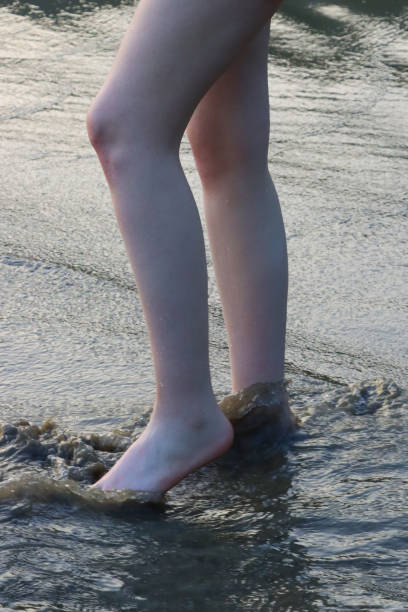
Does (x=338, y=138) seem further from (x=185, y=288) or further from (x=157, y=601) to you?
(x=157, y=601)

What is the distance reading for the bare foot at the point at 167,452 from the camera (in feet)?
4.78

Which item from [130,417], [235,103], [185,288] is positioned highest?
[235,103]

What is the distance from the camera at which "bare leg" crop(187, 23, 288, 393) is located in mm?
1648

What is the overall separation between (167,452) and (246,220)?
424mm

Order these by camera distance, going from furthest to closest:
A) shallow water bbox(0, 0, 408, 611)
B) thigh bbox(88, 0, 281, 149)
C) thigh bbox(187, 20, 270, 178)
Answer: thigh bbox(187, 20, 270, 178), thigh bbox(88, 0, 281, 149), shallow water bbox(0, 0, 408, 611)

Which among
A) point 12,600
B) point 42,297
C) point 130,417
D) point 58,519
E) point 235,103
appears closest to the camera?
point 12,600

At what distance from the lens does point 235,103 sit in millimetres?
Answer: 1639

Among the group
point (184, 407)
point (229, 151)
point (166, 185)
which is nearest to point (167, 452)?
point (184, 407)

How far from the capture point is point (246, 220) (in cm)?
167

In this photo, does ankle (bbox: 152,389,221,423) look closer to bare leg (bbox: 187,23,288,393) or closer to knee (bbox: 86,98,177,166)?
bare leg (bbox: 187,23,288,393)

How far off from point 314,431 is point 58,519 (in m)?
0.50

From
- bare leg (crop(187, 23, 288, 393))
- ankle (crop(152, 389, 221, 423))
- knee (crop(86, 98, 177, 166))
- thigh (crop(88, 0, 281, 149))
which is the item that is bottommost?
ankle (crop(152, 389, 221, 423))

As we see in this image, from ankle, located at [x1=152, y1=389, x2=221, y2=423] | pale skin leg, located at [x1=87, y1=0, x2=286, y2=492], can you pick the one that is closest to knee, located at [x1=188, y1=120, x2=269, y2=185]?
pale skin leg, located at [x1=87, y1=0, x2=286, y2=492]

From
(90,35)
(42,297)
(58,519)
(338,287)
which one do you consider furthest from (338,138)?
(58,519)
